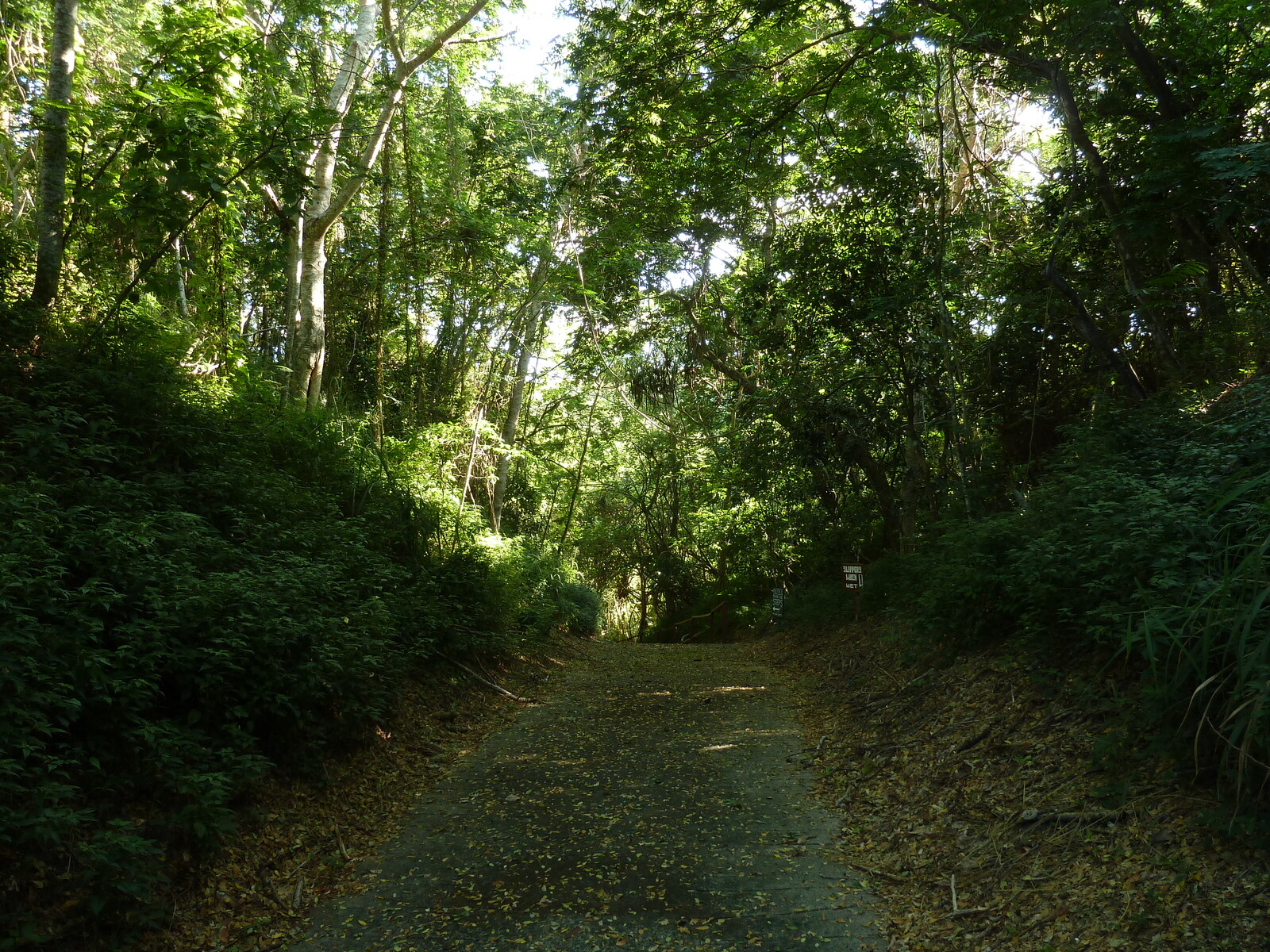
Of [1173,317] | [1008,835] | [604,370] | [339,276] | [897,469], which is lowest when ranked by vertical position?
[1008,835]

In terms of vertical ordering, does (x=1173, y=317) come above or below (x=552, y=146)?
below

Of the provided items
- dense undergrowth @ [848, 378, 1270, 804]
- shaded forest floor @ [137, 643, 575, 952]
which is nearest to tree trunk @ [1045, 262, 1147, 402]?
dense undergrowth @ [848, 378, 1270, 804]

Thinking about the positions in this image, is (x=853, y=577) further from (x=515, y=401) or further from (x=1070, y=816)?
(x=515, y=401)

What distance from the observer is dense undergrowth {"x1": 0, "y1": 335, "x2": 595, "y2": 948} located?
2947 millimetres

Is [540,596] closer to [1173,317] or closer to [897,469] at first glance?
[897,469]

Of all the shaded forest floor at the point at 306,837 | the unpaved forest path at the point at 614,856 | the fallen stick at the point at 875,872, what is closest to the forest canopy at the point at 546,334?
the shaded forest floor at the point at 306,837

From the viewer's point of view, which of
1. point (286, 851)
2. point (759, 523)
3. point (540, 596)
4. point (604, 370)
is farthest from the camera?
point (759, 523)

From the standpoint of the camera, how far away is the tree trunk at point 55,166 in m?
5.84

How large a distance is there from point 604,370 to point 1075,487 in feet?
36.1

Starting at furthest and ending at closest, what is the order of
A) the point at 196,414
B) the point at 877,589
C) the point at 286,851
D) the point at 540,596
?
the point at 540,596
the point at 877,589
the point at 196,414
the point at 286,851

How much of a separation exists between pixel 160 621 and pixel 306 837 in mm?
1518

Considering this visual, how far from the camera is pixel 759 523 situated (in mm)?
16797

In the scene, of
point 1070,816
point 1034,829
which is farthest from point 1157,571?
point 1034,829

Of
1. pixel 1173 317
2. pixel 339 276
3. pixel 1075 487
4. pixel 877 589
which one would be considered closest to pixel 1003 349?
pixel 1173 317
